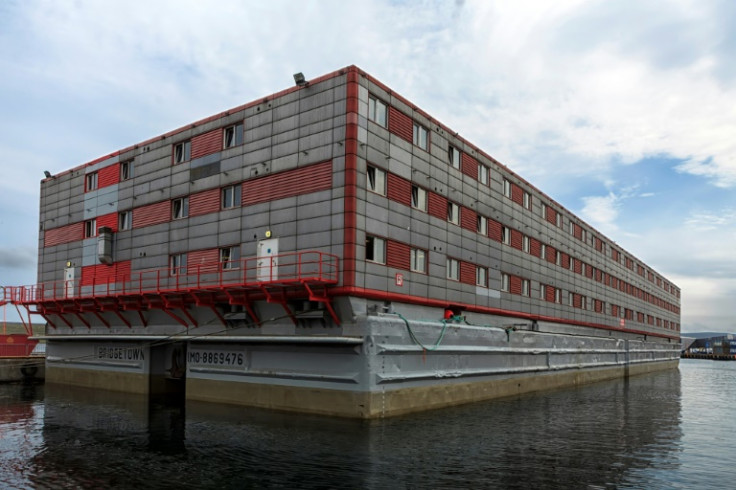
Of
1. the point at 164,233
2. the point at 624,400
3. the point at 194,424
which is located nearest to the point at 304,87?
the point at 164,233

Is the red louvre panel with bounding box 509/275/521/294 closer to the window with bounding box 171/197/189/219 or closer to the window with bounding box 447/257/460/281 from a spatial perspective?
the window with bounding box 447/257/460/281

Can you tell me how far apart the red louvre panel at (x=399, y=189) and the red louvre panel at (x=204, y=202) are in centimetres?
1086

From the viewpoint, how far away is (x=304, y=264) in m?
29.2

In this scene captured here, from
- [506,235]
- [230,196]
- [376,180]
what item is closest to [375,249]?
[376,180]

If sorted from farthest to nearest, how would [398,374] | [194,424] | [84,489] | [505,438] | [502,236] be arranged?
1. [502,236]
2. [398,374]
3. [194,424]
4. [505,438]
5. [84,489]

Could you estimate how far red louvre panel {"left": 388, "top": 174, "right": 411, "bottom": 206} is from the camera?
31.0 meters

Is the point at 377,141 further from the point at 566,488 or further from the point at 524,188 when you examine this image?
the point at 524,188

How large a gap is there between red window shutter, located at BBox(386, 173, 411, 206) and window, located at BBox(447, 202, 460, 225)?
5.24m

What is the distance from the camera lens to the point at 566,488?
1652 cm

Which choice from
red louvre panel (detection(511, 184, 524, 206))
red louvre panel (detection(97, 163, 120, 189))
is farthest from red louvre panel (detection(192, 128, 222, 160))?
red louvre panel (detection(511, 184, 524, 206))

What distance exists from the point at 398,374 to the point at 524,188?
26571mm

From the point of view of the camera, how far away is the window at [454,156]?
1471 inches

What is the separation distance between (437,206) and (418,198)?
7.64 feet

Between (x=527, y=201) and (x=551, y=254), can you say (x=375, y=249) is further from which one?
(x=551, y=254)
